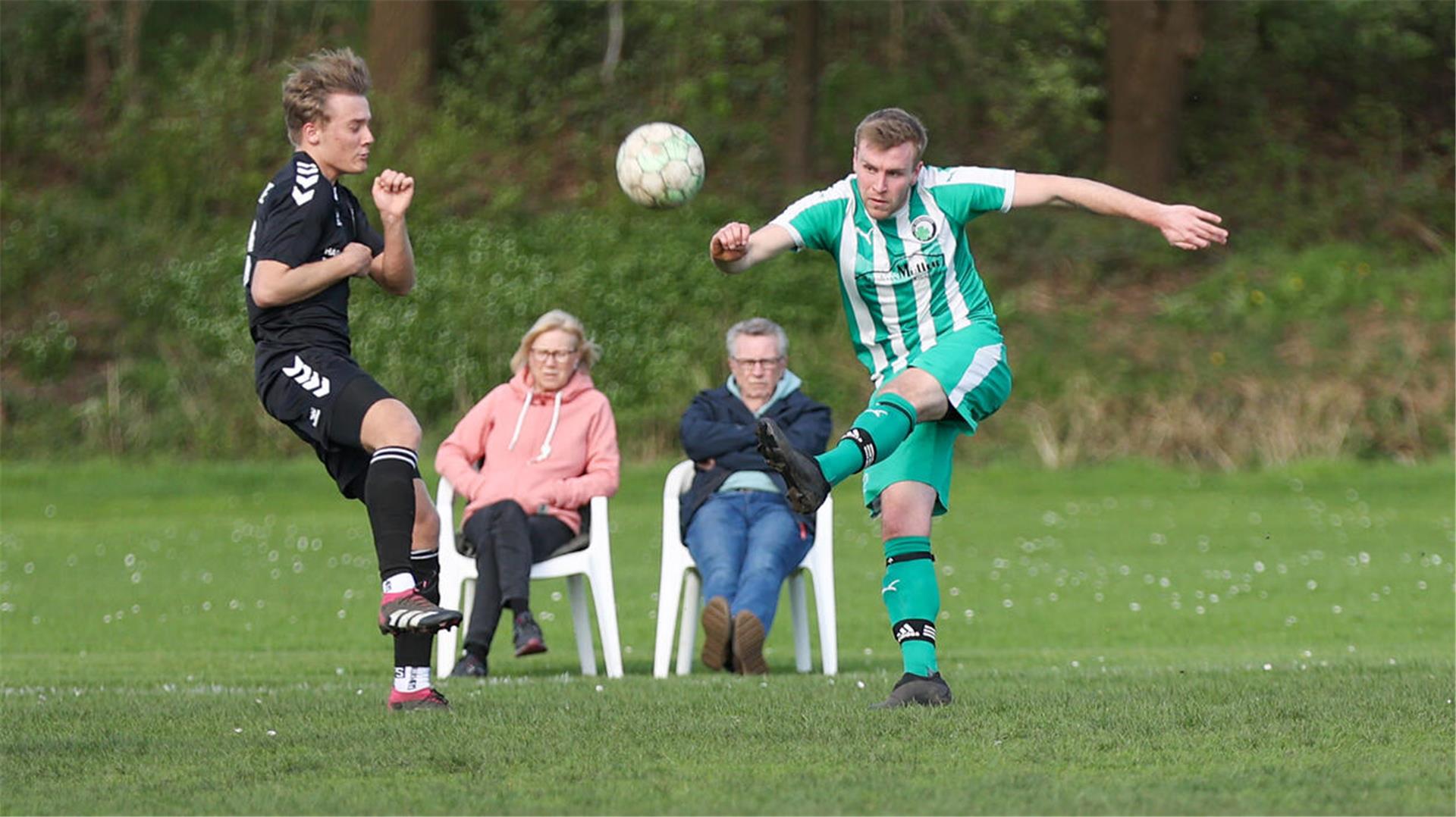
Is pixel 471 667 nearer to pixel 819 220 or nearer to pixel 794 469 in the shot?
pixel 819 220

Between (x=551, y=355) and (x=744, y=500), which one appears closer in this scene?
(x=744, y=500)

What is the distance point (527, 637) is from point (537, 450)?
1.14 m

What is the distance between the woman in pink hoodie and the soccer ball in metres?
2.57

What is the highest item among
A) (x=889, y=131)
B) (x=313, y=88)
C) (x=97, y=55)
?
(x=97, y=55)

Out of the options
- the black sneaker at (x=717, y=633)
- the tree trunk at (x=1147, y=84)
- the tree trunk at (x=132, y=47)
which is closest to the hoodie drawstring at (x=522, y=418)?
the black sneaker at (x=717, y=633)

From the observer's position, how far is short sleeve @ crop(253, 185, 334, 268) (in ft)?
22.5

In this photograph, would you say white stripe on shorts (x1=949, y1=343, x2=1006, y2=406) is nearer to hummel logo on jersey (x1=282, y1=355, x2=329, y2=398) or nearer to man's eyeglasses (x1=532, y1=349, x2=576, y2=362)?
hummel logo on jersey (x1=282, y1=355, x2=329, y2=398)

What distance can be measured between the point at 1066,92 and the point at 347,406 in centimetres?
2157

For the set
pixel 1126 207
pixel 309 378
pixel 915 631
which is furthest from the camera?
pixel 915 631

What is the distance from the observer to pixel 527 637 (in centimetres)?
988

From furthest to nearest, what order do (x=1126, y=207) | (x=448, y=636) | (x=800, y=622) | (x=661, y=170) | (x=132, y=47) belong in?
(x=132, y=47) < (x=800, y=622) < (x=448, y=636) < (x=661, y=170) < (x=1126, y=207)

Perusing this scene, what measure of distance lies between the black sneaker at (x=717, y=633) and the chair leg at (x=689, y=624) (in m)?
0.38

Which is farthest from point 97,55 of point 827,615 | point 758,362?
point 827,615

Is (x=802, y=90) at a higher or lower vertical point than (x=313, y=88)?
higher
